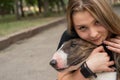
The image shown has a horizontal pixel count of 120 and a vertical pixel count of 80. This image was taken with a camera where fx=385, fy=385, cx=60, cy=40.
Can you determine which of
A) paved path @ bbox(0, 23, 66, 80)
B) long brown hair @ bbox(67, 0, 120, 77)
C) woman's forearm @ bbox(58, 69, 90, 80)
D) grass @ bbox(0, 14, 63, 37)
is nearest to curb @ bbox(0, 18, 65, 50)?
paved path @ bbox(0, 23, 66, 80)

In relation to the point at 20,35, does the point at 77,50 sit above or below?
above

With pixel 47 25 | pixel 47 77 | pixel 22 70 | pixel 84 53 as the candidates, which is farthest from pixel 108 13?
pixel 47 25

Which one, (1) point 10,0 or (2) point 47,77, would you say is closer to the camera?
(2) point 47,77

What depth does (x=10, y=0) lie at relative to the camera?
26.3 m

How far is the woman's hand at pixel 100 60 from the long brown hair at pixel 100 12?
0.17 feet

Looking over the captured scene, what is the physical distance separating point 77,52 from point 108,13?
0.83 ft

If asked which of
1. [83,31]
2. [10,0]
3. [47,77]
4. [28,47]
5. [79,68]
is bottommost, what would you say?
[10,0]

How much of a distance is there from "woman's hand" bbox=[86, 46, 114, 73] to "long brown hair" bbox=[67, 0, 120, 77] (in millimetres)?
52

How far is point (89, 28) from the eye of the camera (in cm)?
195

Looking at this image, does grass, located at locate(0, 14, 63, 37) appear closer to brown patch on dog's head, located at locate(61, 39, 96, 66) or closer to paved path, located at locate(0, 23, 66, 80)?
paved path, located at locate(0, 23, 66, 80)

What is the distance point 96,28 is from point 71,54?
184mm

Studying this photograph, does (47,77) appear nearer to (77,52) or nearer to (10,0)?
(77,52)

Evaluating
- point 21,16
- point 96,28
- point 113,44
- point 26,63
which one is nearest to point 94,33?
point 96,28

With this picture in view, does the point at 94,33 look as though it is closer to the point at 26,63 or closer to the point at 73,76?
the point at 73,76
